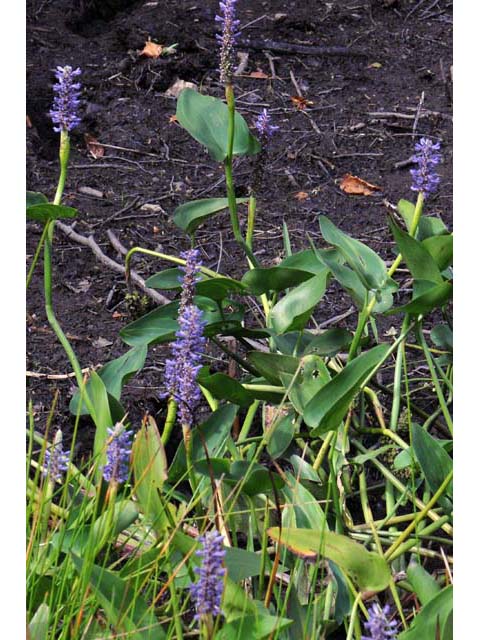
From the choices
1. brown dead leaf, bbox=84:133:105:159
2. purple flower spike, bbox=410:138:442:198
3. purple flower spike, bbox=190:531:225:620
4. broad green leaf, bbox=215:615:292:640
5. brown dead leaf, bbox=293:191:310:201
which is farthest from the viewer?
brown dead leaf, bbox=84:133:105:159

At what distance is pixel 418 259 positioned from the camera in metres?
1.42

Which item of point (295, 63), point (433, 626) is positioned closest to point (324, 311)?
point (433, 626)

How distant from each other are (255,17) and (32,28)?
0.77m

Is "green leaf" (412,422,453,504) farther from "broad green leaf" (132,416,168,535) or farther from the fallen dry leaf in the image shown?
the fallen dry leaf

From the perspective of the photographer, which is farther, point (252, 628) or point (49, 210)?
point (49, 210)

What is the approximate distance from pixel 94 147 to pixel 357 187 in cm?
75

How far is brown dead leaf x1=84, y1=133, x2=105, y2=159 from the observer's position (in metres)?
2.65

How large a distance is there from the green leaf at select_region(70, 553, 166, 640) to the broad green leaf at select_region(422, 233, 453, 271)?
27.0 inches

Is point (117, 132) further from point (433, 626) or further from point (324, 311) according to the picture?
point (433, 626)

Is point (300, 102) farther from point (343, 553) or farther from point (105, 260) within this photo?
point (343, 553)

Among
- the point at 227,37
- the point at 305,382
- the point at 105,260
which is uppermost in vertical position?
the point at 227,37


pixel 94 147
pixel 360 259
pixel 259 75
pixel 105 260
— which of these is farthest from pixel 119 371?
pixel 259 75

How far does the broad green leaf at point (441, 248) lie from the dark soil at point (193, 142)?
53 cm

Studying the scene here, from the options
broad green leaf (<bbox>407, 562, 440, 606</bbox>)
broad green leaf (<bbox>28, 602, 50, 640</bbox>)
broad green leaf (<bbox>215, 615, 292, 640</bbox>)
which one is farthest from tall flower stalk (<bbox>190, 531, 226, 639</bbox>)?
broad green leaf (<bbox>407, 562, 440, 606</bbox>)
